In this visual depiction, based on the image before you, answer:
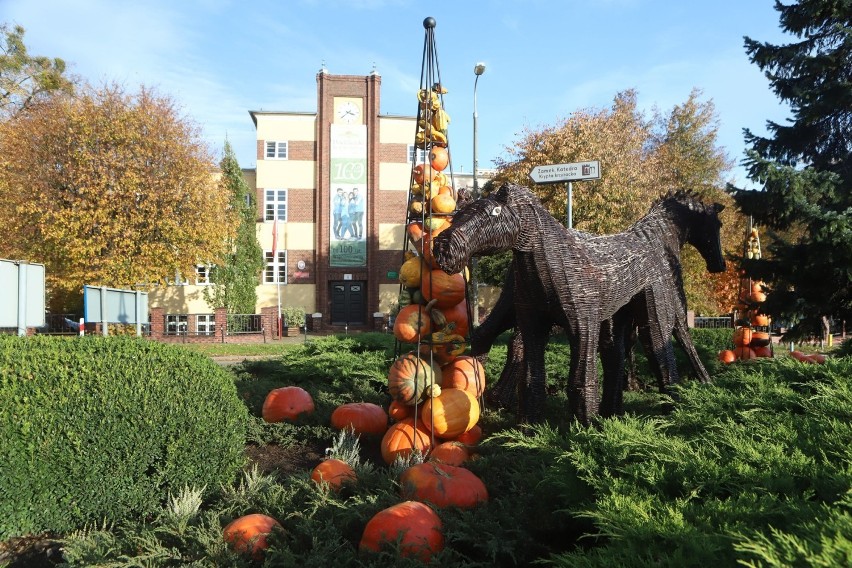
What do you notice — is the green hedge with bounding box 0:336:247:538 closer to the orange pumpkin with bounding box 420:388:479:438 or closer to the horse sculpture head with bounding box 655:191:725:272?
the orange pumpkin with bounding box 420:388:479:438

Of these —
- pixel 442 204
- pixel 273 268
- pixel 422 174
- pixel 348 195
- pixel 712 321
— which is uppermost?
pixel 348 195

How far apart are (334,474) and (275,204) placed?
93.5 ft

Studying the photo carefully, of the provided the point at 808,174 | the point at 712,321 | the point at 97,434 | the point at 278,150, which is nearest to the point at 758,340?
the point at 808,174

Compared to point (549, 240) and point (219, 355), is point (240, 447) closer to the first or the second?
point (549, 240)

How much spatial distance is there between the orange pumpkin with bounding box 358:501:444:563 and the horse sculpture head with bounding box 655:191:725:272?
14.9 ft

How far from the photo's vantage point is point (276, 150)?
31.1m

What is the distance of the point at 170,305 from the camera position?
3033 cm

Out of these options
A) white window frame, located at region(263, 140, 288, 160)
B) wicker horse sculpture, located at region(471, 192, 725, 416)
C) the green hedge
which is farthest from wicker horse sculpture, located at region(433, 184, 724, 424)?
white window frame, located at region(263, 140, 288, 160)

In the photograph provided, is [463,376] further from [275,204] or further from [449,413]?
[275,204]

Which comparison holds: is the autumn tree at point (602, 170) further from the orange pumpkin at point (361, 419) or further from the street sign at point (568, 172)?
the orange pumpkin at point (361, 419)

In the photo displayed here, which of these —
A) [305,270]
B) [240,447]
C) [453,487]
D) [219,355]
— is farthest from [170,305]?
[453,487]

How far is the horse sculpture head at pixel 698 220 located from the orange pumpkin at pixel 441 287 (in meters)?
2.74

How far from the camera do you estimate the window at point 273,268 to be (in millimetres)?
31391

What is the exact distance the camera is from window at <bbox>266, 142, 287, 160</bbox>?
31047 millimetres
